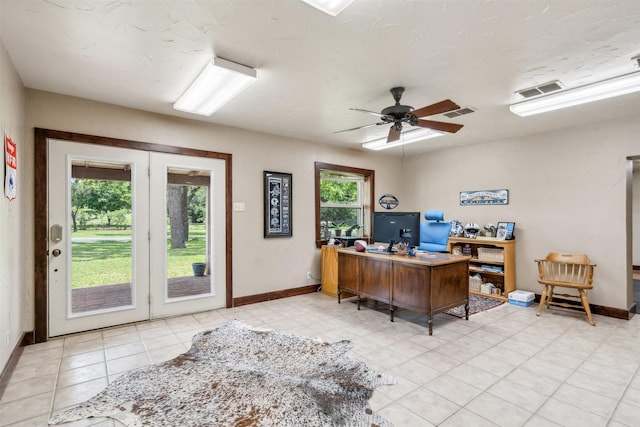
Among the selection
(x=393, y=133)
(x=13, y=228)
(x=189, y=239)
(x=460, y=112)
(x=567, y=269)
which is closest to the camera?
(x=13, y=228)

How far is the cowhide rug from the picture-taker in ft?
6.64

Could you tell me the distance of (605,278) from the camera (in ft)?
13.7

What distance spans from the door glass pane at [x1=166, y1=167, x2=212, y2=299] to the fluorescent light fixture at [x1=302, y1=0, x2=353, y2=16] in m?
3.01

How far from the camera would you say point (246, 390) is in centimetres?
234

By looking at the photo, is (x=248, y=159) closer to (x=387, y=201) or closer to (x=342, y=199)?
(x=342, y=199)

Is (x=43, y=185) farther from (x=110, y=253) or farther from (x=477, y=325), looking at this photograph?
(x=477, y=325)

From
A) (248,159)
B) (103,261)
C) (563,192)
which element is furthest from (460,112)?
(103,261)

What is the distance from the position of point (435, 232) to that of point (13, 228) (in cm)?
509

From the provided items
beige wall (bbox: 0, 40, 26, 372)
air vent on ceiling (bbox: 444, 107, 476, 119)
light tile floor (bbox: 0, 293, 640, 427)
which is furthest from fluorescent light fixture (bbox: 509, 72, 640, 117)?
beige wall (bbox: 0, 40, 26, 372)

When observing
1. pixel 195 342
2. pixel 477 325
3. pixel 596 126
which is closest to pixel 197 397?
pixel 195 342

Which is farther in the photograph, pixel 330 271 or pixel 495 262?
pixel 330 271

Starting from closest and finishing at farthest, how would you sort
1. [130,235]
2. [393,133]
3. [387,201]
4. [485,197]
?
1. [393,133]
2. [130,235]
3. [485,197]
4. [387,201]

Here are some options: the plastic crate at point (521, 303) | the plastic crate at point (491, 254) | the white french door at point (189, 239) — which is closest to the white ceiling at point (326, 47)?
the white french door at point (189, 239)

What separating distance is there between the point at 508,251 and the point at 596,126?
2077 millimetres
